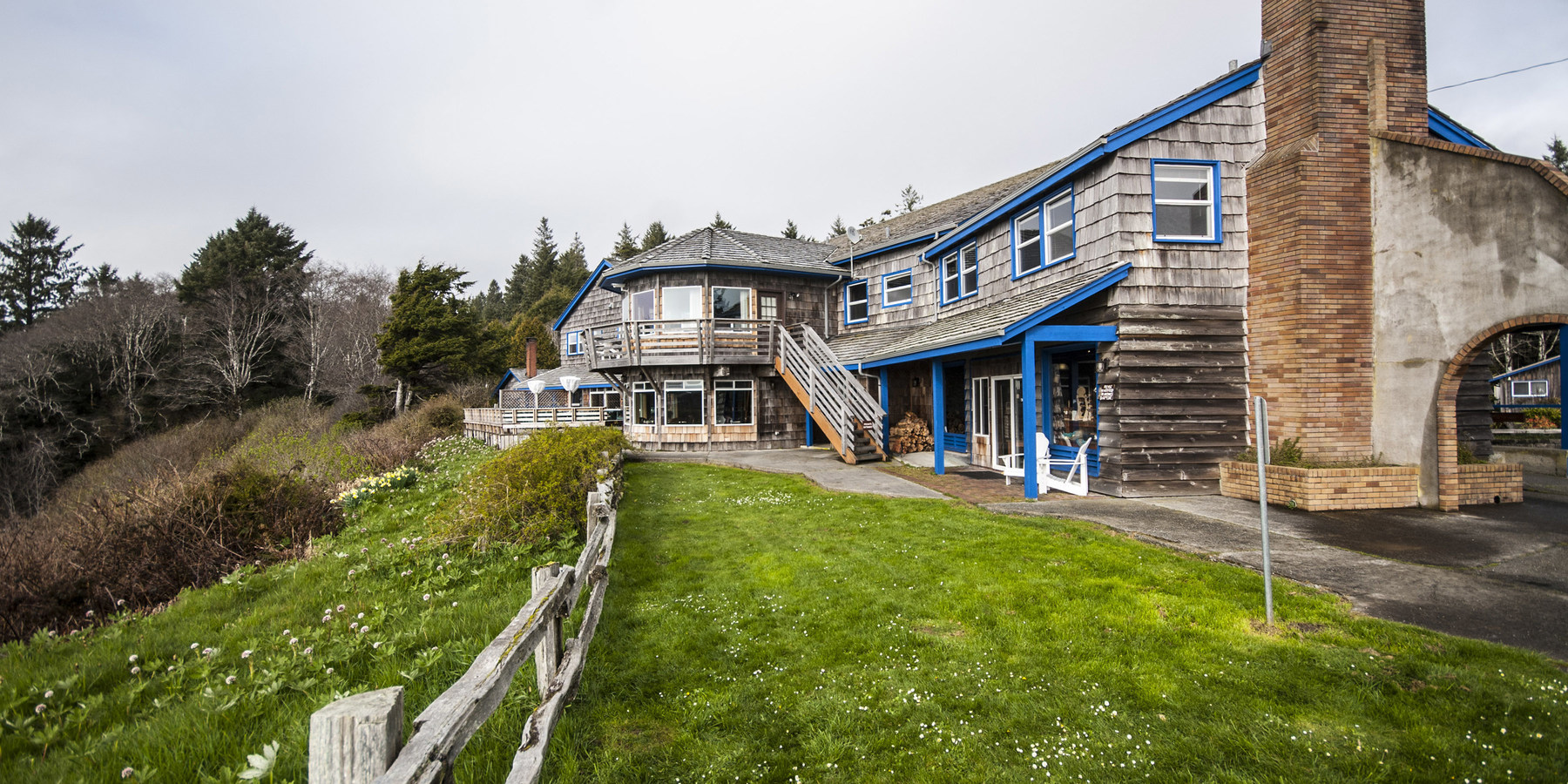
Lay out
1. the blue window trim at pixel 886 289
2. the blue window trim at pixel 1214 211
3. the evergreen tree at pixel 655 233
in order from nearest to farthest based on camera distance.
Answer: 1. the blue window trim at pixel 1214 211
2. the blue window trim at pixel 886 289
3. the evergreen tree at pixel 655 233

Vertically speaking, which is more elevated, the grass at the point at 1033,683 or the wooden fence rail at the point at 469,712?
the wooden fence rail at the point at 469,712

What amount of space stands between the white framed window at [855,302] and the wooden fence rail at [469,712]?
17380mm

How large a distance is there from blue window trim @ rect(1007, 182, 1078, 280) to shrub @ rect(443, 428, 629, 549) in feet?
31.4

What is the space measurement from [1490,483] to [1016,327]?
23.8 feet

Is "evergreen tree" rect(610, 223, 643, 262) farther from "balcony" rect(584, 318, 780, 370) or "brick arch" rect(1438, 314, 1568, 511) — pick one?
"brick arch" rect(1438, 314, 1568, 511)

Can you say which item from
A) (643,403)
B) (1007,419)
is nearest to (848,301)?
(643,403)

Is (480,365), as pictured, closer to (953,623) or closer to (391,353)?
(391,353)

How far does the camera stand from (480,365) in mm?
37906

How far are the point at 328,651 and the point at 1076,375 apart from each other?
1275 cm

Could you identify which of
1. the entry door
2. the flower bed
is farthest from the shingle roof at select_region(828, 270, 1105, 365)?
the flower bed

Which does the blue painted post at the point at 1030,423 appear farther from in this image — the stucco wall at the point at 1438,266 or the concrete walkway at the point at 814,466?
the stucco wall at the point at 1438,266

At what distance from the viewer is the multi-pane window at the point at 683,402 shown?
65.2 feet

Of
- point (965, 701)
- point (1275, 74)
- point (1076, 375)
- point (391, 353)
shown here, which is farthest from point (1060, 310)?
point (391, 353)

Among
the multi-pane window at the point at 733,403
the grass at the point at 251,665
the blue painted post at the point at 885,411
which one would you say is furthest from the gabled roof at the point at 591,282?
the grass at the point at 251,665
